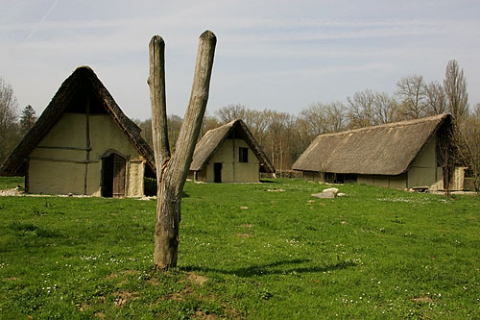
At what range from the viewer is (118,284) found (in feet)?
16.2

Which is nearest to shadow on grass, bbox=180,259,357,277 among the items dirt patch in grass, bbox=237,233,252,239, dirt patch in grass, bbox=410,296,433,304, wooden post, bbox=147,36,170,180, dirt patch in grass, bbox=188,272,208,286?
dirt patch in grass, bbox=188,272,208,286

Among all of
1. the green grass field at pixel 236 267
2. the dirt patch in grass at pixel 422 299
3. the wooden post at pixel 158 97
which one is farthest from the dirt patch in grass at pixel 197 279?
the dirt patch in grass at pixel 422 299

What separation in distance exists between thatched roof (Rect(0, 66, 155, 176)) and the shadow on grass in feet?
33.2

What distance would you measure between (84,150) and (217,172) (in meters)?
14.6

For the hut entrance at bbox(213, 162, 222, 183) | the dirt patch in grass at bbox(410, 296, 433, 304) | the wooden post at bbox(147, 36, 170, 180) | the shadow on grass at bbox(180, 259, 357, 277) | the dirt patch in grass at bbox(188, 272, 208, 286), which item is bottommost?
the dirt patch in grass at bbox(410, 296, 433, 304)

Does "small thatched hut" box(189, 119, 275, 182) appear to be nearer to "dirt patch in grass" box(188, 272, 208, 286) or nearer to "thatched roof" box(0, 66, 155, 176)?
"thatched roof" box(0, 66, 155, 176)

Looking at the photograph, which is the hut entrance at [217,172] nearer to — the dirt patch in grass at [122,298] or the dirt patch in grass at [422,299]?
the dirt patch in grass at [422,299]

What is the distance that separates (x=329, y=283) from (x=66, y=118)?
561 inches

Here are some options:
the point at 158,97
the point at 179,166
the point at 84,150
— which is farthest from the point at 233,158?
the point at 179,166

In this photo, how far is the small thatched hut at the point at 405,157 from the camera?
23.8m

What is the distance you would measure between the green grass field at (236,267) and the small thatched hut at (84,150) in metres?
4.48

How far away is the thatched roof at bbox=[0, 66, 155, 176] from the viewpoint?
14258 mm

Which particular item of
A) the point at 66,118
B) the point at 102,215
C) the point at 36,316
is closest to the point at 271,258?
the point at 36,316

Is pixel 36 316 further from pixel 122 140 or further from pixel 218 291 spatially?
pixel 122 140
